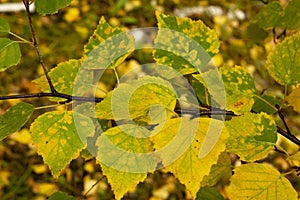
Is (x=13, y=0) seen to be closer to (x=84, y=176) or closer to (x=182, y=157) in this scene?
(x=84, y=176)

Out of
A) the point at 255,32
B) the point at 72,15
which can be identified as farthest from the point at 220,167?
the point at 72,15

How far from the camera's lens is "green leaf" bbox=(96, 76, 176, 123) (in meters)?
0.52

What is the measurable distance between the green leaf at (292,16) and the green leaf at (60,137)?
16.5 inches

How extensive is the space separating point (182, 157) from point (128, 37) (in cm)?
19

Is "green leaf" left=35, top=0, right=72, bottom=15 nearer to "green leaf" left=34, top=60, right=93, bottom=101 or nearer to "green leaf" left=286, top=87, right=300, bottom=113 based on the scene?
"green leaf" left=34, top=60, right=93, bottom=101

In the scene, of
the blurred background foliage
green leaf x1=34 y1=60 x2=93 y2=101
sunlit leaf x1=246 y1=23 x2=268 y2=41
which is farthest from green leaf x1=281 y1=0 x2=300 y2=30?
the blurred background foliage

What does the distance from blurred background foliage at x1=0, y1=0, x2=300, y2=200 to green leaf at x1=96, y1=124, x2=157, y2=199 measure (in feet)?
3.48

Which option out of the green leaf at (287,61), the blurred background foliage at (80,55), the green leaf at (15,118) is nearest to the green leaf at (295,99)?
the green leaf at (287,61)

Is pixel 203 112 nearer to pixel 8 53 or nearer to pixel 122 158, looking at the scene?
pixel 122 158

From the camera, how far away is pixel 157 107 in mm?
532

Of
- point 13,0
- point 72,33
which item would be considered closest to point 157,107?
point 72,33

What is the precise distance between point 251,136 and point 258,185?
2.4 inches

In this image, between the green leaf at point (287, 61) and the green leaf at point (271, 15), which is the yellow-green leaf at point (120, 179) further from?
the green leaf at point (271, 15)

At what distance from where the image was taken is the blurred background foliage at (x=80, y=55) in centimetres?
187
